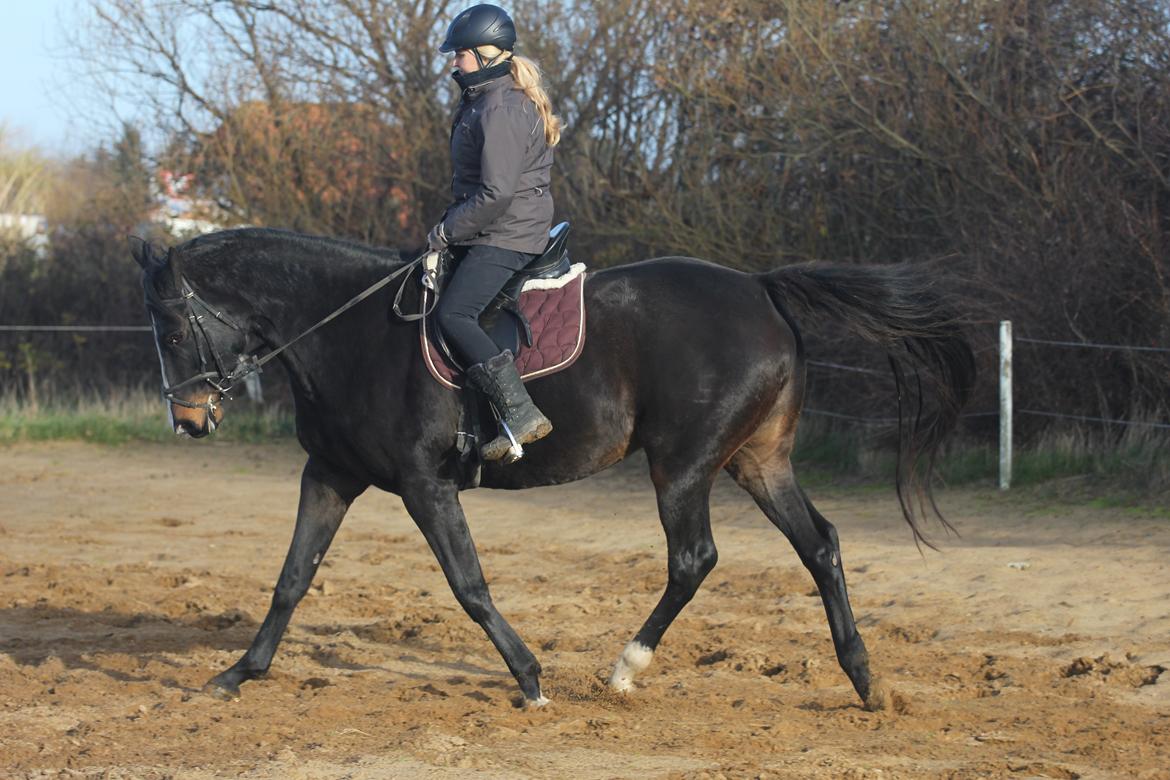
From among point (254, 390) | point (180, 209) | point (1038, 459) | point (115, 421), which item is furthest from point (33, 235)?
point (1038, 459)

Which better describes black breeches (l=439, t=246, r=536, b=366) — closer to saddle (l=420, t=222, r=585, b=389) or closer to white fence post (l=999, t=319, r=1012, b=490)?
saddle (l=420, t=222, r=585, b=389)

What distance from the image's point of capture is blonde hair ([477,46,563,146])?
18.7 feet

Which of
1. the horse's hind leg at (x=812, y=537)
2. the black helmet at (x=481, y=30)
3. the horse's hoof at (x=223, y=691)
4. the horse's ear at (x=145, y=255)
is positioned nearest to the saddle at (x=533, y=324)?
the black helmet at (x=481, y=30)

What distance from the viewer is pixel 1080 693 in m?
5.69

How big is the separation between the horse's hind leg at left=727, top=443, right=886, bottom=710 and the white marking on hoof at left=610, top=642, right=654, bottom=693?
0.81 metres

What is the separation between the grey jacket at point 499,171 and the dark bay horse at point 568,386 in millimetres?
444

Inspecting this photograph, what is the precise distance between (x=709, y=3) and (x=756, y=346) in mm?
10708

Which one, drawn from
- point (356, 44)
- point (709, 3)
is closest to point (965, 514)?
point (709, 3)

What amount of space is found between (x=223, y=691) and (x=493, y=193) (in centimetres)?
248

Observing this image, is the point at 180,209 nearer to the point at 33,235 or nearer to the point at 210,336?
the point at 33,235

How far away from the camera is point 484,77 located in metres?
5.67

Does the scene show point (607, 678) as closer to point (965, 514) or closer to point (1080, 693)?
point (1080, 693)

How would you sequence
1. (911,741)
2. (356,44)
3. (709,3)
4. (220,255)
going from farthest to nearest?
(356,44) < (709,3) < (220,255) < (911,741)

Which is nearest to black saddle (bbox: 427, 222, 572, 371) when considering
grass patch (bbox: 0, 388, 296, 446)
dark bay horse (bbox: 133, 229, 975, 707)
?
dark bay horse (bbox: 133, 229, 975, 707)
